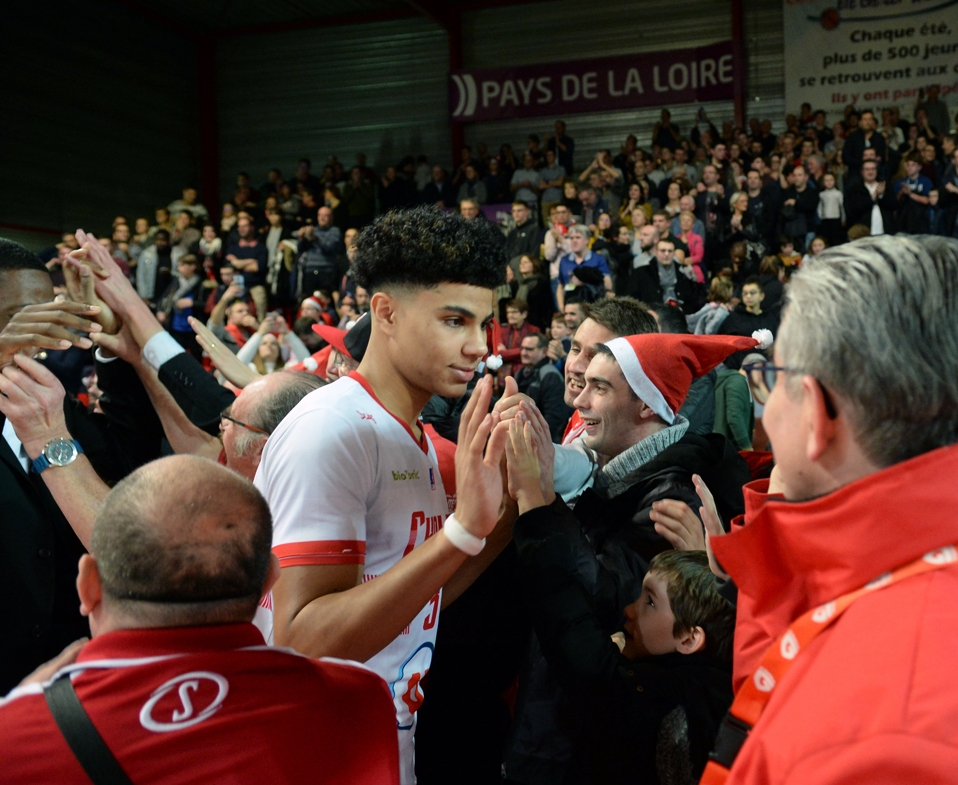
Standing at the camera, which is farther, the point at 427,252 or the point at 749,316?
the point at 749,316

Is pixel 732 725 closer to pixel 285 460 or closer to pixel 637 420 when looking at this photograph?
pixel 285 460

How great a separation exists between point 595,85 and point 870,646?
17356 millimetres

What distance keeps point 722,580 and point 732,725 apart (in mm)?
656

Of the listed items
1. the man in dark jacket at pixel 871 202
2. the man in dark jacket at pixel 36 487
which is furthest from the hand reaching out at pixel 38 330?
the man in dark jacket at pixel 871 202

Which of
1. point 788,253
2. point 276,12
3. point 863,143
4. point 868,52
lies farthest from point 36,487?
point 276,12

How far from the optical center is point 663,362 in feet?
10.5

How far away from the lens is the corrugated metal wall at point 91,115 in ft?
56.3

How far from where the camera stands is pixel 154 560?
1.39 m

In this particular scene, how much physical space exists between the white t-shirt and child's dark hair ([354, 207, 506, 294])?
10.6 inches

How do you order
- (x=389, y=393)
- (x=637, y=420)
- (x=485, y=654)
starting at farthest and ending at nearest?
(x=637, y=420)
(x=485, y=654)
(x=389, y=393)

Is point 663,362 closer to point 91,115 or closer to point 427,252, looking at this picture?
point 427,252

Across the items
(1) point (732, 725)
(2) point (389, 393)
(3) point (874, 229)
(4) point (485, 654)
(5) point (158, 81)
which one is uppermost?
(5) point (158, 81)

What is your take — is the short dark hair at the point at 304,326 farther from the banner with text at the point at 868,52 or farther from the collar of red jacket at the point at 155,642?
the banner with text at the point at 868,52

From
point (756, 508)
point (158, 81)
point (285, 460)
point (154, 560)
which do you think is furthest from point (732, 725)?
point (158, 81)
